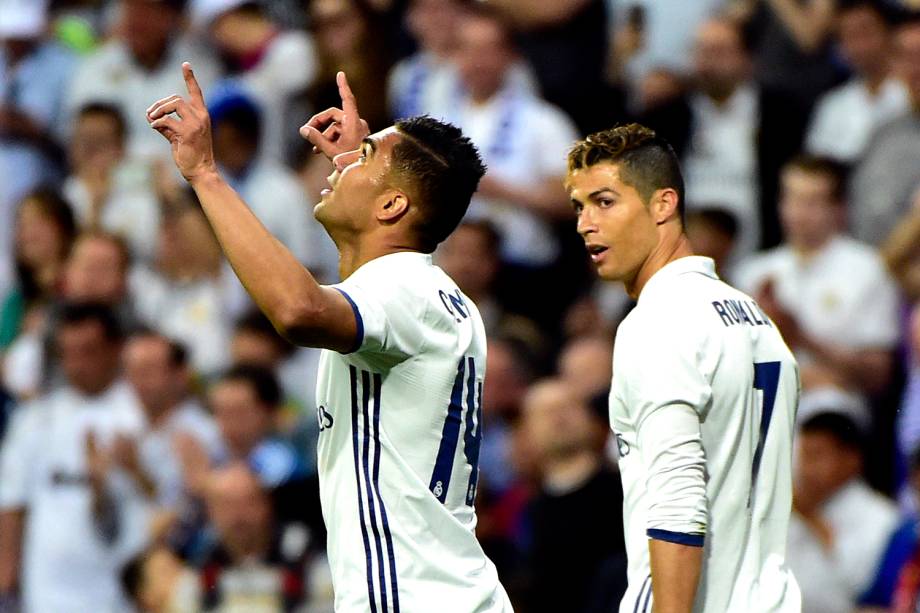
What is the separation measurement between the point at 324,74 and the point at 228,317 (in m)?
1.58

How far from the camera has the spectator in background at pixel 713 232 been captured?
870cm

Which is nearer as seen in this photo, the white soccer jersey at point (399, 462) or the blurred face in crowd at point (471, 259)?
the white soccer jersey at point (399, 462)

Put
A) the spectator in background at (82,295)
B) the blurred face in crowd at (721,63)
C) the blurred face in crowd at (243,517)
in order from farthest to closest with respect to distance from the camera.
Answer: the spectator in background at (82,295) → the blurred face in crowd at (721,63) → the blurred face in crowd at (243,517)

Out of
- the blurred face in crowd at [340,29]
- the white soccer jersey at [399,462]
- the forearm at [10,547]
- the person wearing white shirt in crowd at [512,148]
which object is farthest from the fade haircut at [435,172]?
the blurred face in crowd at [340,29]

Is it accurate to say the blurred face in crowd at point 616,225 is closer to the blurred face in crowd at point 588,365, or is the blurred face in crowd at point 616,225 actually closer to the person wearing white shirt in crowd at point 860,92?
the blurred face in crowd at point 588,365

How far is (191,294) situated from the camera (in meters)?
10.1

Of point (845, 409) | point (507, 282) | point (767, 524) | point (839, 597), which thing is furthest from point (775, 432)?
point (507, 282)

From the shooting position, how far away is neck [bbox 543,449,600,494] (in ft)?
24.4

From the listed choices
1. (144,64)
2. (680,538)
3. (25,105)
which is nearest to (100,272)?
(144,64)

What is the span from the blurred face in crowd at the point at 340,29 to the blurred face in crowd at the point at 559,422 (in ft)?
10.7

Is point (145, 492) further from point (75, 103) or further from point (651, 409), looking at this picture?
point (651, 409)

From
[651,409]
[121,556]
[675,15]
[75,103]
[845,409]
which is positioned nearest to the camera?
[651,409]

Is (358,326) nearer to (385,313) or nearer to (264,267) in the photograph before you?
(385,313)

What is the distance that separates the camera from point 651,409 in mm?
4141
